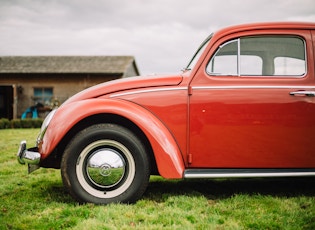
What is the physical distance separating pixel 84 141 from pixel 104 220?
0.78 meters

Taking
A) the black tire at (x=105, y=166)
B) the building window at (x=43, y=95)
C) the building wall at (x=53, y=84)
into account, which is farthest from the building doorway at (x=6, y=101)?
the black tire at (x=105, y=166)

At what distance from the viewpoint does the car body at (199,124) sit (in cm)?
322

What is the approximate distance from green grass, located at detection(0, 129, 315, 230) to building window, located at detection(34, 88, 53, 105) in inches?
648

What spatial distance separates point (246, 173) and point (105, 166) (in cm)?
141

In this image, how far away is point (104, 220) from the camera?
2.87m

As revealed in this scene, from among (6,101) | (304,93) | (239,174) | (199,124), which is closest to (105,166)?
(199,124)

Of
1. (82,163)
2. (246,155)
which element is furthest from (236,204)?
(82,163)

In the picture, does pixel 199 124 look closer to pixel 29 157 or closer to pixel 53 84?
pixel 29 157

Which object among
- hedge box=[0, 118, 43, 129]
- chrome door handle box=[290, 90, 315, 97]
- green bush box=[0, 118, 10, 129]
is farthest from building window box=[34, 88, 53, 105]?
chrome door handle box=[290, 90, 315, 97]

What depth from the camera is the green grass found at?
111 inches

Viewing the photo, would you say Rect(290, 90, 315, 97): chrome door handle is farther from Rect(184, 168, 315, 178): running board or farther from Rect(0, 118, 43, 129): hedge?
Rect(0, 118, 43, 129): hedge

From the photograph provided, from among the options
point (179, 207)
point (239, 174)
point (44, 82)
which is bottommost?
point (179, 207)

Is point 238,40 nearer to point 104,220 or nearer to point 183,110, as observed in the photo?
point 183,110

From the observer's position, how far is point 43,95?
66.2 feet
